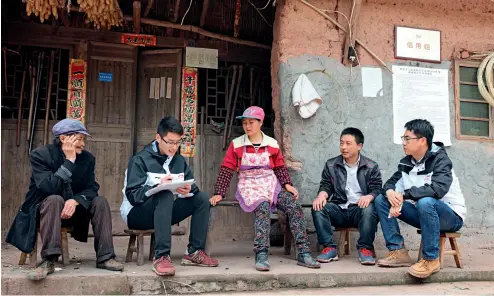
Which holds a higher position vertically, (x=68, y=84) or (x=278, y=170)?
(x=68, y=84)

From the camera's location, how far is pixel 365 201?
4723 millimetres

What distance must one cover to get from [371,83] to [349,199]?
1.58 m

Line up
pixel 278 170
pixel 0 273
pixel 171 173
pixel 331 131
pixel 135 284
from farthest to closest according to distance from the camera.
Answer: pixel 331 131 → pixel 278 170 → pixel 171 173 → pixel 135 284 → pixel 0 273

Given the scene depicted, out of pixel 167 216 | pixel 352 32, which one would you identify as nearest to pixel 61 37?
pixel 167 216

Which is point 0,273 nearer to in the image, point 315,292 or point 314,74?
point 315,292

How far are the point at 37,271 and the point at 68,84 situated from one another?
308 cm

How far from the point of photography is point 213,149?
6.64 m

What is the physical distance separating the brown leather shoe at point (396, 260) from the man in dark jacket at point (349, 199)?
12 centimetres

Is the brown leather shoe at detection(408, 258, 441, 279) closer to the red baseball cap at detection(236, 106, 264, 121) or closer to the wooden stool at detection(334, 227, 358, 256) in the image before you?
the wooden stool at detection(334, 227, 358, 256)

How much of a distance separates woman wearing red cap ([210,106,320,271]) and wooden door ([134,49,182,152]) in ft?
5.96

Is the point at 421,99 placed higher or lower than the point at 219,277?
higher

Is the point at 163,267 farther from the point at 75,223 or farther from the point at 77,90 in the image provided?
the point at 77,90

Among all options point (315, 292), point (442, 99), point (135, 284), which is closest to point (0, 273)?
point (135, 284)

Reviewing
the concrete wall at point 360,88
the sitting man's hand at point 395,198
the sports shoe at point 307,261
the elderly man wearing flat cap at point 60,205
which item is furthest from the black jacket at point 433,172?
the elderly man wearing flat cap at point 60,205
